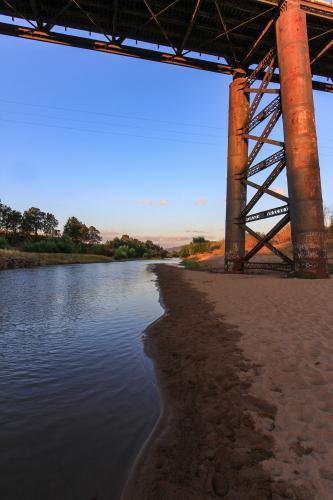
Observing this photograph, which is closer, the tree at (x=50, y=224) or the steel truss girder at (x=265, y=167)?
the steel truss girder at (x=265, y=167)

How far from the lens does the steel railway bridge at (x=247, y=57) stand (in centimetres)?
1249

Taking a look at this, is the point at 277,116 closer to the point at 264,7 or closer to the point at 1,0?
the point at 264,7

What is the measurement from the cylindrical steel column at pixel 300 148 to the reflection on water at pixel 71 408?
8840 millimetres

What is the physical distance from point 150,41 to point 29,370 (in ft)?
65.1

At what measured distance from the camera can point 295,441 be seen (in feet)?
7.41

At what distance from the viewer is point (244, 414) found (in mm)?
2762

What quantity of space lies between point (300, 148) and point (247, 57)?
28.5 feet

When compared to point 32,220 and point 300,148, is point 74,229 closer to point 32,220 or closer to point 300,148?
point 32,220

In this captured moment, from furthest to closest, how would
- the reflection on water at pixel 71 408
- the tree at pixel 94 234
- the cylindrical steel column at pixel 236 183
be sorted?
the tree at pixel 94 234 → the cylindrical steel column at pixel 236 183 → the reflection on water at pixel 71 408

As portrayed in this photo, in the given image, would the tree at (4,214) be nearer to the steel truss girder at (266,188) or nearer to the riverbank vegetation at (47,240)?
the riverbank vegetation at (47,240)

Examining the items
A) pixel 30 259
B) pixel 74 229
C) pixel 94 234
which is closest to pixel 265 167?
pixel 30 259

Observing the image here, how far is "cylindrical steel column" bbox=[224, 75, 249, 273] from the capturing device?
1717 centimetres

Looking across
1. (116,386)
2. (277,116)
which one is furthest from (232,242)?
(116,386)

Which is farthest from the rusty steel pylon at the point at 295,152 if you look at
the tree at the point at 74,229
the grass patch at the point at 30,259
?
the tree at the point at 74,229
